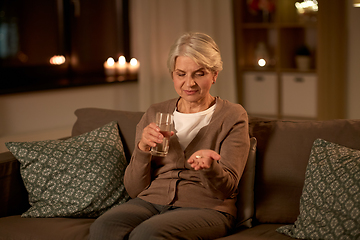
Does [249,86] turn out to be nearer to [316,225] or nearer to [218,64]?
[218,64]

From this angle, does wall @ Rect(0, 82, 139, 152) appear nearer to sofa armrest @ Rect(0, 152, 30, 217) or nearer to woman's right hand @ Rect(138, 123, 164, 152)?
sofa armrest @ Rect(0, 152, 30, 217)

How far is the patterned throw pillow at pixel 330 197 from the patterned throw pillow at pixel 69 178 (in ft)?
2.44

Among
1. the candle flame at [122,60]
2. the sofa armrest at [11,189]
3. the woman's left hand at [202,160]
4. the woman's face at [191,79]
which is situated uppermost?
the candle flame at [122,60]

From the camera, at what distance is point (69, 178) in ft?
6.13

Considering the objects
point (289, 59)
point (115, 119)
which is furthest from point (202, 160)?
point (289, 59)

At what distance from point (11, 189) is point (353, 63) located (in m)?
3.57

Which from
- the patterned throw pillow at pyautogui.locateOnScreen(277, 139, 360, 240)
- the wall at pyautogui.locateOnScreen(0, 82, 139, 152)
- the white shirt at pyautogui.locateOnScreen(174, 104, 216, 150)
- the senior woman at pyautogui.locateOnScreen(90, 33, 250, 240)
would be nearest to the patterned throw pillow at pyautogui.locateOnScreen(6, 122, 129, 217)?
the senior woman at pyautogui.locateOnScreen(90, 33, 250, 240)

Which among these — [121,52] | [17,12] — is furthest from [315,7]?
[17,12]

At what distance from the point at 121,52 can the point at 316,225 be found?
9.72 feet

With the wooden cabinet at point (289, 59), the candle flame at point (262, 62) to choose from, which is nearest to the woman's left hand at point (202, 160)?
the wooden cabinet at point (289, 59)

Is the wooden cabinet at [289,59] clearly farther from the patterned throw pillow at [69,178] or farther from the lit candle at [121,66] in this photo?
the patterned throw pillow at [69,178]

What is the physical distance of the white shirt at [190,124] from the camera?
5.82ft

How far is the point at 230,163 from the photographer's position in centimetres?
162

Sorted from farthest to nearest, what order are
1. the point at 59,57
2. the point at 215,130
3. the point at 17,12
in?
the point at 59,57 → the point at 17,12 → the point at 215,130
